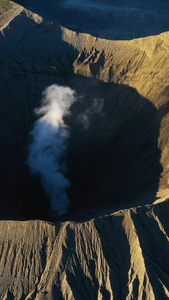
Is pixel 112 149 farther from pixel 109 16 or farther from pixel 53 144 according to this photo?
→ pixel 109 16

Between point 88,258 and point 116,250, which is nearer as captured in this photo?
point 88,258

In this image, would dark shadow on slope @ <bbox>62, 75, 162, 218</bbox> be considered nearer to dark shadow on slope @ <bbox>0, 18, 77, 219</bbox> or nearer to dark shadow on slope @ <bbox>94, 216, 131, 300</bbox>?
dark shadow on slope @ <bbox>0, 18, 77, 219</bbox>

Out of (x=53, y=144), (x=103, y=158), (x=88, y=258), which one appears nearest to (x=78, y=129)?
(x=53, y=144)

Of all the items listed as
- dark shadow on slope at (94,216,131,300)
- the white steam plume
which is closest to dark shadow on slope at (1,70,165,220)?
the white steam plume

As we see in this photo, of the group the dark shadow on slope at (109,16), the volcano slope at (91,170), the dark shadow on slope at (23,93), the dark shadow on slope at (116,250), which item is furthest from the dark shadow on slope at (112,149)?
Result: the dark shadow on slope at (109,16)

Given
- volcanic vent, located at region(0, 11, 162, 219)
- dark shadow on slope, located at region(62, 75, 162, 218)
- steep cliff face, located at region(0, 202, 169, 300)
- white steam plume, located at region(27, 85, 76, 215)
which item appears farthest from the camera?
white steam plume, located at region(27, 85, 76, 215)
